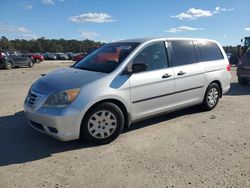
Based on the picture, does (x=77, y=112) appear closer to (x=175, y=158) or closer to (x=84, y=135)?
(x=84, y=135)

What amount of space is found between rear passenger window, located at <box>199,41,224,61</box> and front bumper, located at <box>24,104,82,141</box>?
3583 mm

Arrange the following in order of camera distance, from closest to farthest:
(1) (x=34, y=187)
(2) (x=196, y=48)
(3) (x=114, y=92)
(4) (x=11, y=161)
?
1. (1) (x=34, y=187)
2. (4) (x=11, y=161)
3. (3) (x=114, y=92)
4. (2) (x=196, y=48)

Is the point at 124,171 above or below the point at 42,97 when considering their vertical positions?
below

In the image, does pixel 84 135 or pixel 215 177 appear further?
pixel 84 135

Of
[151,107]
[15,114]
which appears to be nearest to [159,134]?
[151,107]

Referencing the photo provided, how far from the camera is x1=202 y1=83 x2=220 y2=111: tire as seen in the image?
279 inches

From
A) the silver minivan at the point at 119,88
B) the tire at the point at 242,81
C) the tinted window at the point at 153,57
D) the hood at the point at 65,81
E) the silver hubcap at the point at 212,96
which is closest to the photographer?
the silver minivan at the point at 119,88

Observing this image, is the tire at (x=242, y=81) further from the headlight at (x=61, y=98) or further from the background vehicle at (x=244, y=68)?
the headlight at (x=61, y=98)

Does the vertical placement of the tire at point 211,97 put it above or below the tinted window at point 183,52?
below

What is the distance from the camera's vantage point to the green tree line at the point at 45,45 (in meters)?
94.7

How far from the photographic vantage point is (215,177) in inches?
153

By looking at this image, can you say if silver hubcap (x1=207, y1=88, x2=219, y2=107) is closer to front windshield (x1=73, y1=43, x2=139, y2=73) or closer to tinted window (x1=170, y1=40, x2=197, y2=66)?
tinted window (x1=170, y1=40, x2=197, y2=66)

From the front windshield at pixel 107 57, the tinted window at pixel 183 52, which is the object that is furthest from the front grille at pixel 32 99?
the tinted window at pixel 183 52

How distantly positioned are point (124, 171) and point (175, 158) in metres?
0.87
